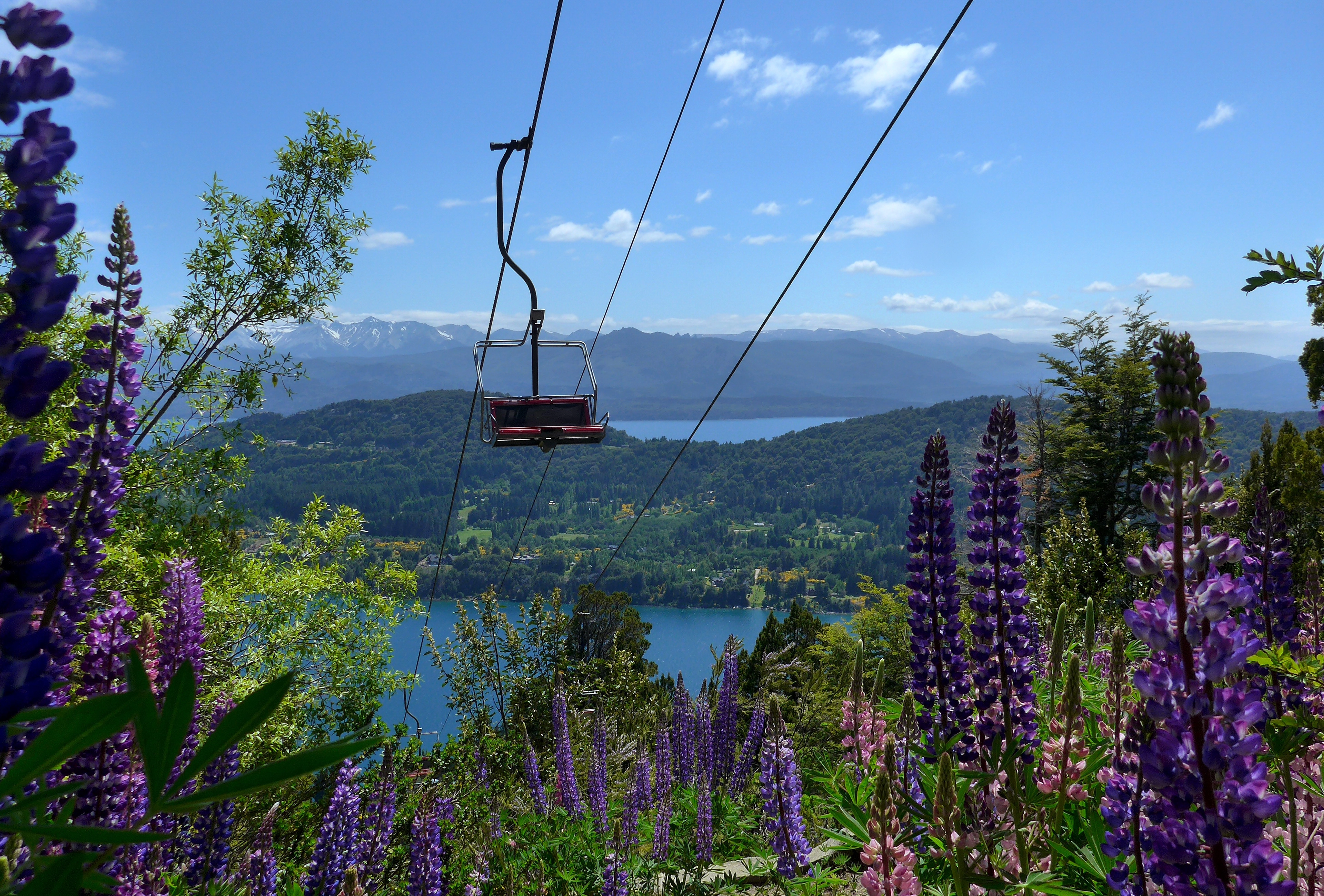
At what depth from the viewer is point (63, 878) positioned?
0.49m

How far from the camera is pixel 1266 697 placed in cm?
200

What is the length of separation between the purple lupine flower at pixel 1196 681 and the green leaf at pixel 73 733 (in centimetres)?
112

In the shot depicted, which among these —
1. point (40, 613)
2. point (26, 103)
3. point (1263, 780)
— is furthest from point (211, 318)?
point (1263, 780)

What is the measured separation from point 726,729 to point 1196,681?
4.13 metres

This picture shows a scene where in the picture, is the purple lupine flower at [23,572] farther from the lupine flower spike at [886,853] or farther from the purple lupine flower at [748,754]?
the purple lupine flower at [748,754]

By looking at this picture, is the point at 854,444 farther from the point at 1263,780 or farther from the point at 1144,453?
the point at 1263,780

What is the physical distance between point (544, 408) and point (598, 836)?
4660 mm

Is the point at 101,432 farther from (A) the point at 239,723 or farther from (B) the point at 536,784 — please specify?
(B) the point at 536,784

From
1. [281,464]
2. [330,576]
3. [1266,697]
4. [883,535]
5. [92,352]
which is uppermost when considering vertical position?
[92,352]

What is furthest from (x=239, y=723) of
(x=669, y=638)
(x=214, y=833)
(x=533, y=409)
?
(x=669, y=638)

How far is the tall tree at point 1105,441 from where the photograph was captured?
2123cm

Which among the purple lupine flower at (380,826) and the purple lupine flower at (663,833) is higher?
the purple lupine flower at (380,826)

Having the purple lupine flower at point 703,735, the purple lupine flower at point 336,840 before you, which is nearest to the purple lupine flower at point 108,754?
the purple lupine flower at point 336,840

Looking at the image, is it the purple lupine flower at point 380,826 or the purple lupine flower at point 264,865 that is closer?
the purple lupine flower at point 264,865
